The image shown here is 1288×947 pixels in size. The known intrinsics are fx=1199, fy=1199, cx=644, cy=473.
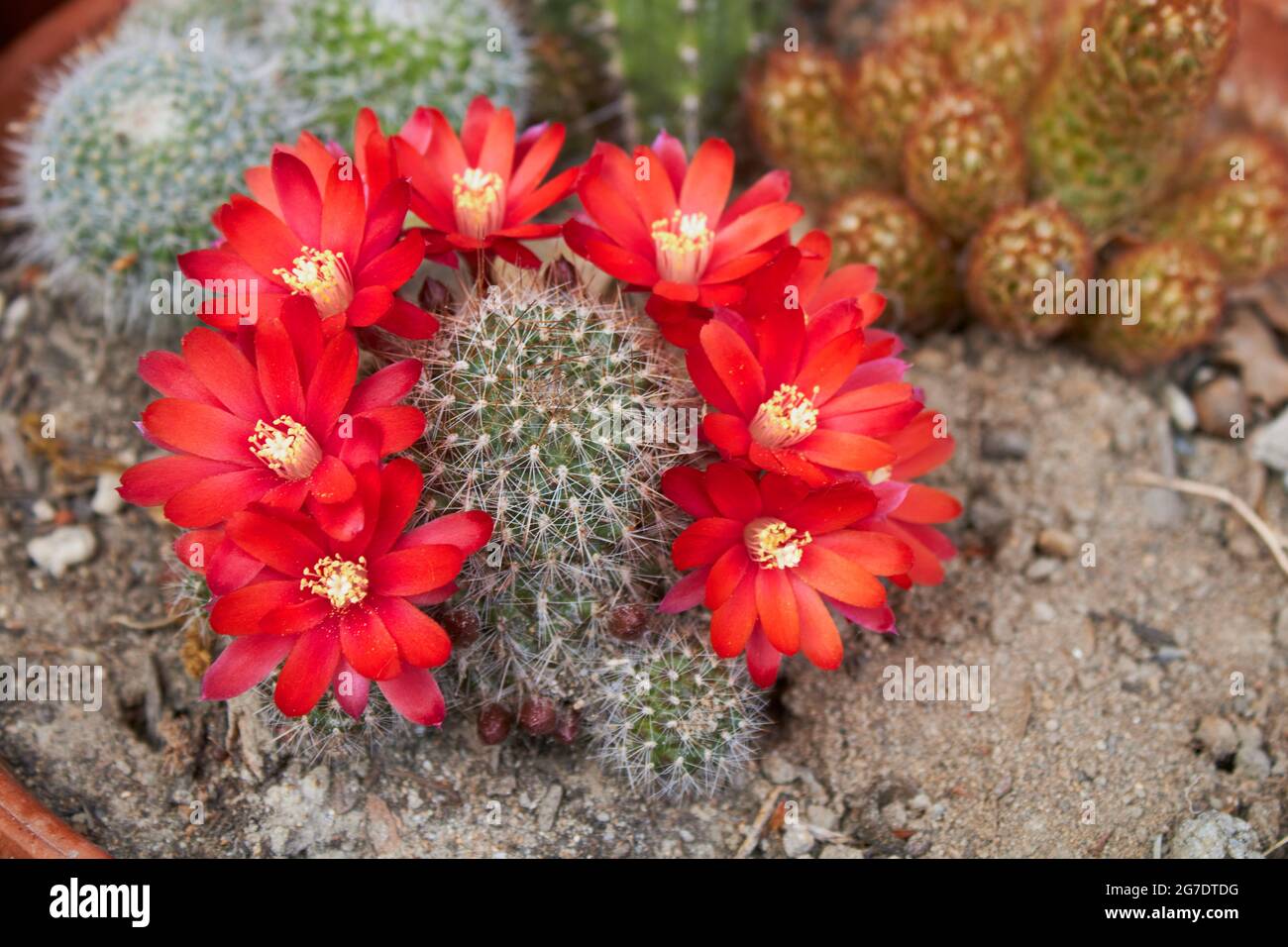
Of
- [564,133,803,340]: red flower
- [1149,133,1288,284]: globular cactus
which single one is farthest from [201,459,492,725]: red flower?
[1149,133,1288,284]: globular cactus

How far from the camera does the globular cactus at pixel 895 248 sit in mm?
2863

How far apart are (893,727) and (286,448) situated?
4.17ft

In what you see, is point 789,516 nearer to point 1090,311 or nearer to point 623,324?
point 623,324

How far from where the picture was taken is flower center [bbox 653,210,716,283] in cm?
212

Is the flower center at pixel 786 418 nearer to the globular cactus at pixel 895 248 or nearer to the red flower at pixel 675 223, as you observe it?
the red flower at pixel 675 223

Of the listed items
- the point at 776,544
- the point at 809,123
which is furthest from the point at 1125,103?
the point at 776,544

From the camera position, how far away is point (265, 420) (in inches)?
76.1

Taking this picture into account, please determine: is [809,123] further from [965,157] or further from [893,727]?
[893,727]

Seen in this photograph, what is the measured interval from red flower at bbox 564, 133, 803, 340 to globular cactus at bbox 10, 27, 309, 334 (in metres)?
1.09

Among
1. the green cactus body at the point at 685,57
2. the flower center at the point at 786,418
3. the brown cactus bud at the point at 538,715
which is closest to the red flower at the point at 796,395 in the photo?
the flower center at the point at 786,418

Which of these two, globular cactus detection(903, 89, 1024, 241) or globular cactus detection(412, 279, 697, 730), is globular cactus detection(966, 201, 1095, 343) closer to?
globular cactus detection(903, 89, 1024, 241)

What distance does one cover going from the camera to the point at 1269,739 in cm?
233

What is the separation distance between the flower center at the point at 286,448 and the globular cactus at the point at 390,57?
134 cm
